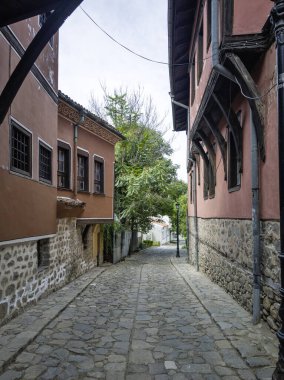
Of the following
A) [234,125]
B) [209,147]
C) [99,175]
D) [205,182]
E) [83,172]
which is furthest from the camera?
[99,175]

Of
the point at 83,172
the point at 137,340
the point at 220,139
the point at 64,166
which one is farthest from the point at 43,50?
the point at 137,340

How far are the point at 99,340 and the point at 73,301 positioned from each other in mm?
3035

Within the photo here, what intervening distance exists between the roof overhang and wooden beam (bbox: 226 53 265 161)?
200 inches

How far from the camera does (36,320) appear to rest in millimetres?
6383

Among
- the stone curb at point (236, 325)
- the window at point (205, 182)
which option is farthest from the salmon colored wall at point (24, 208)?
the window at point (205, 182)

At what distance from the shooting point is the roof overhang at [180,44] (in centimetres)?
1112

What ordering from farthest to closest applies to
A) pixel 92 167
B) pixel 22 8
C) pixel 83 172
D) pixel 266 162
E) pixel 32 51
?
pixel 92 167
pixel 83 172
pixel 266 162
pixel 32 51
pixel 22 8

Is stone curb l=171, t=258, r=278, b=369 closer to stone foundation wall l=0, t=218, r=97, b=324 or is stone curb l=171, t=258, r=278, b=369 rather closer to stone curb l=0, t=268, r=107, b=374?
stone curb l=0, t=268, r=107, b=374

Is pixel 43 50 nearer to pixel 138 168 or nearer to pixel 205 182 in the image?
pixel 205 182

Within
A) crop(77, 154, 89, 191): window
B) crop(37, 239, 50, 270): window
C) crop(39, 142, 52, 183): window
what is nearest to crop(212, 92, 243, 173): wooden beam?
crop(39, 142, 52, 183): window

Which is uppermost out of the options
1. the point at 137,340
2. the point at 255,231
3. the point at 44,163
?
the point at 44,163

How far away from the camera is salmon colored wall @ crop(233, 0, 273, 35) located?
19.4 feet

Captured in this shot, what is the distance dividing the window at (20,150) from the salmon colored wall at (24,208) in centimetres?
26

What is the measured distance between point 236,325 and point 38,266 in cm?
495
